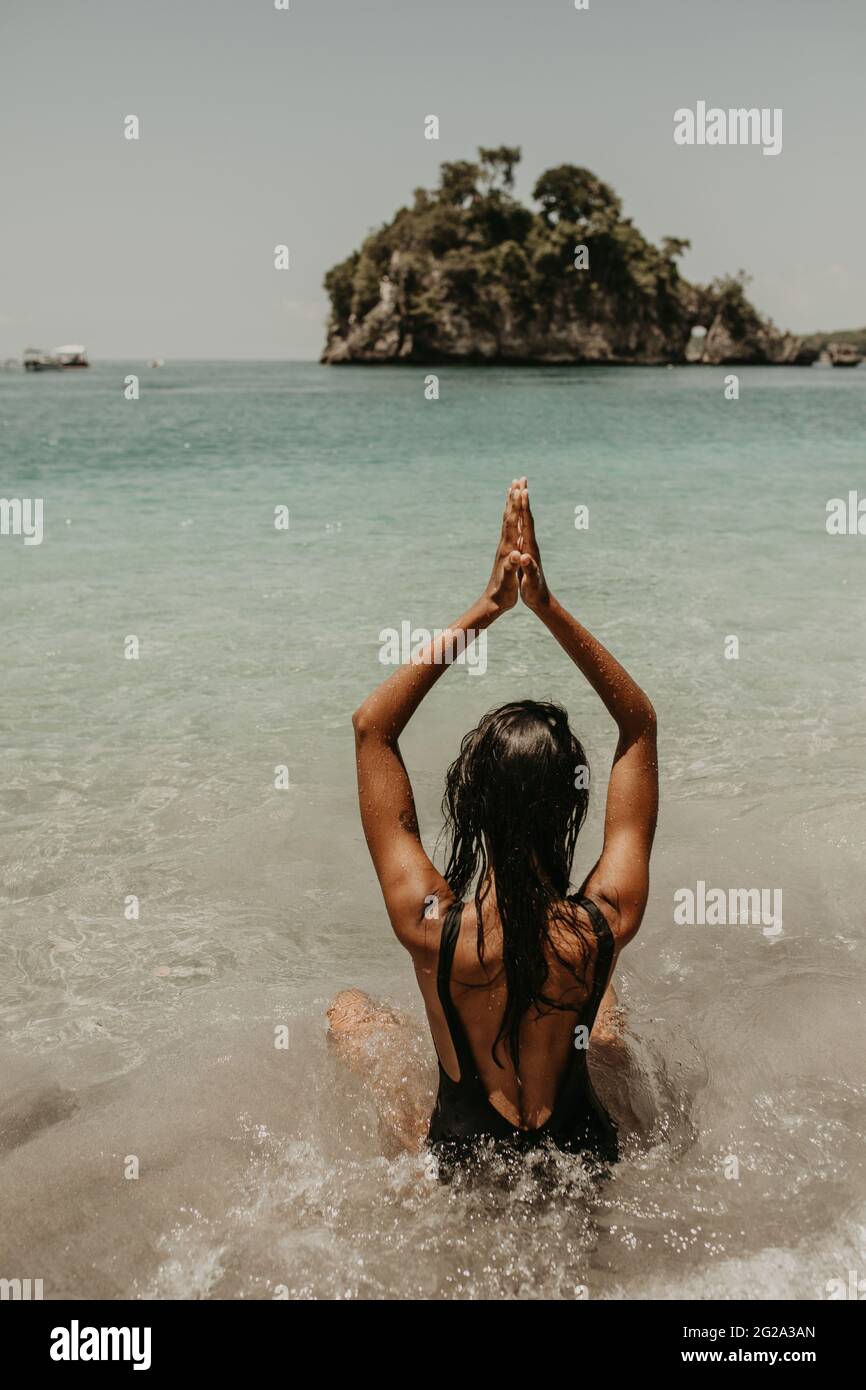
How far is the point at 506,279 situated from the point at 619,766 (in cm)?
9990

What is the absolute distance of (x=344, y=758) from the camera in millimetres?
6668

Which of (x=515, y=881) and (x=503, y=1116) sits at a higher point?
(x=515, y=881)

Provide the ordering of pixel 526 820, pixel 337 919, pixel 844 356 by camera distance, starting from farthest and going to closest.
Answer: pixel 844 356
pixel 337 919
pixel 526 820

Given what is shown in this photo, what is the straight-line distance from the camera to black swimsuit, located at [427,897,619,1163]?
8.34ft

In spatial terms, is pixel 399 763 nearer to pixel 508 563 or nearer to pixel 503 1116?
pixel 508 563

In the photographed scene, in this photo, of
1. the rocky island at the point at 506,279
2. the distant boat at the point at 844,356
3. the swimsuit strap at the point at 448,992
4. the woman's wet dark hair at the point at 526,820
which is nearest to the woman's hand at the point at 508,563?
the woman's wet dark hair at the point at 526,820

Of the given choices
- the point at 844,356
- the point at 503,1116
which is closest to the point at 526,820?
the point at 503,1116

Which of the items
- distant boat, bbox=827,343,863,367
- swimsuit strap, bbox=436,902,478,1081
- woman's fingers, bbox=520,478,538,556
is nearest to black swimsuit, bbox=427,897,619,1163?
swimsuit strap, bbox=436,902,478,1081

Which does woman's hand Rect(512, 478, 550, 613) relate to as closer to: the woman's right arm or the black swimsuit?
the woman's right arm

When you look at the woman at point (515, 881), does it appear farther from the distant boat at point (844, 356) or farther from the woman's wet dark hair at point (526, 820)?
the distant boat at point (844, 356)

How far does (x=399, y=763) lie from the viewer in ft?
8.88

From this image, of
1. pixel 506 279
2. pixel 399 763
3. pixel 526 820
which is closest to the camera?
pixel 526 820

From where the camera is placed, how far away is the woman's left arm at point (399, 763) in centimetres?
259

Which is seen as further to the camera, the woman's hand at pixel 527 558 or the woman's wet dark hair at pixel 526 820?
the woman's hand at pixel 527 558
